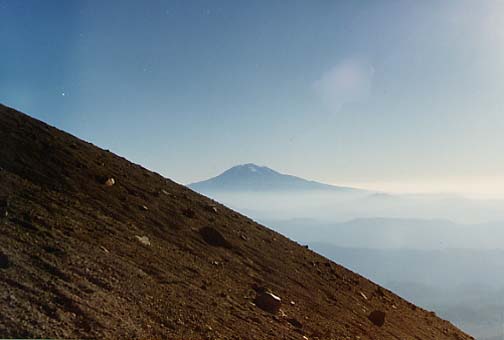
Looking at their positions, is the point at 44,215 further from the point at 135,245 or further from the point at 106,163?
the point at 106,163

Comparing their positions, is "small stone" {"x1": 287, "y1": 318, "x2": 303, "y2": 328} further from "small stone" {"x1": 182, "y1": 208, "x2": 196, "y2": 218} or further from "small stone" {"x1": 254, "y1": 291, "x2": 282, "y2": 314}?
"small stone" {"x1": 182, "y1": 208, "x2": 196, "y2": 218}

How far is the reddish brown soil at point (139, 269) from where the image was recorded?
343 inches

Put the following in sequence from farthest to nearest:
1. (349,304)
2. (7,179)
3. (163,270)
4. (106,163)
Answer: (106,163) → (349,304) → (7,179) → (163,270)

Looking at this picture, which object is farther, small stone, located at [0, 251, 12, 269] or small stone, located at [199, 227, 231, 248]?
small stone, located at [199, 227, 231, 248]

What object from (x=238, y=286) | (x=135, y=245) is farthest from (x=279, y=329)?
(x=135, y=245)

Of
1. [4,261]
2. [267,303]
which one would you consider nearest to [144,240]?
[267,303]

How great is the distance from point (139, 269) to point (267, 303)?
441cm

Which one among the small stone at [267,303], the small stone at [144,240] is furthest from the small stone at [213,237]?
→ the small stone at [267,303]

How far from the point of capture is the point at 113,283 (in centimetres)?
1030

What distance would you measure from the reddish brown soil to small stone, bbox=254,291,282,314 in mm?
317

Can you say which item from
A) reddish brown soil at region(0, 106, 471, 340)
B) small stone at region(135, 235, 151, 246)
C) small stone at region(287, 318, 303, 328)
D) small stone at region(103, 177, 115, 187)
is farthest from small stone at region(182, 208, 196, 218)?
small stone at region(287, 318, 303, 328)

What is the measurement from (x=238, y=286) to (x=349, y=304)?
6589mm

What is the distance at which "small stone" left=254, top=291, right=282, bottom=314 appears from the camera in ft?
43.2

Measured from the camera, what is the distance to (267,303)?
13.3 meters
